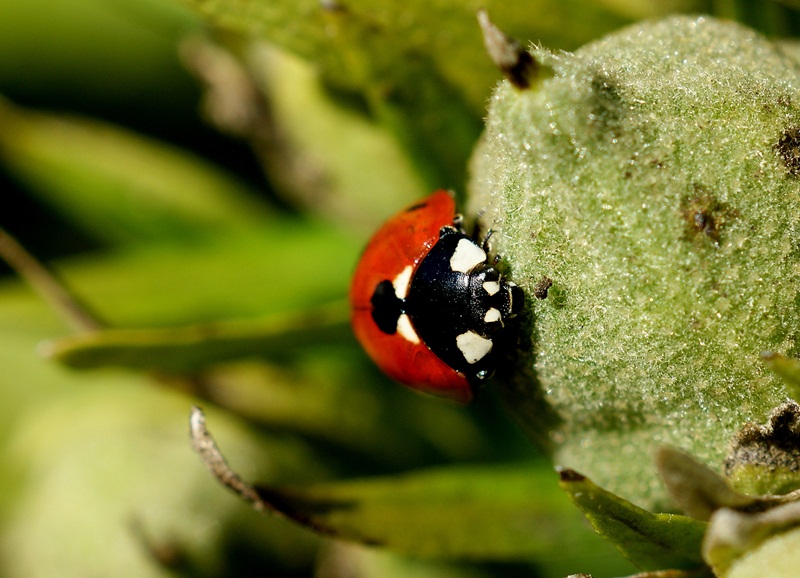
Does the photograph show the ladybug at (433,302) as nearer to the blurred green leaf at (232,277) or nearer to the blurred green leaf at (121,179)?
the blurred green leaf at (232,277)

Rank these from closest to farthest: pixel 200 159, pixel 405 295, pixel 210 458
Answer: pixel 210 458 → pixel 405 295 → pixel 200 159

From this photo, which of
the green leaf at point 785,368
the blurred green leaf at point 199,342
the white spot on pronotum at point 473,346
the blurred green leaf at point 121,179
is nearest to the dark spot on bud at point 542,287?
the white spot on pronotum at point 473,346

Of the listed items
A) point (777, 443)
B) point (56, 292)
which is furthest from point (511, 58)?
point (56, 292)

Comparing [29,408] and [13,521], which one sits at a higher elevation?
[29,408]

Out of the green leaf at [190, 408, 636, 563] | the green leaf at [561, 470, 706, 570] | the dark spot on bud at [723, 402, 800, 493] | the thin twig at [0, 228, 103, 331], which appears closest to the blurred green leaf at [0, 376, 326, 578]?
the thin twig at [0, 228, 103, 331]

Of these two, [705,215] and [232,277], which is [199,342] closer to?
[232,277]

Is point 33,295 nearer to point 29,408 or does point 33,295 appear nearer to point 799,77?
point 29,408

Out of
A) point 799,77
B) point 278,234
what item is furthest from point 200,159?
point 799,77

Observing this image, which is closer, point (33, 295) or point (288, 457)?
point (288, 457)
